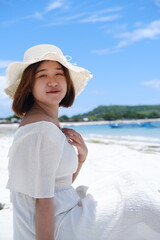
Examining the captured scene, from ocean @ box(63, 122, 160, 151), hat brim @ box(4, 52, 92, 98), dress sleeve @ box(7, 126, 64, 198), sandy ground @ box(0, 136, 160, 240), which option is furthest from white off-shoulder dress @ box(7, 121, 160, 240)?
ocean @ box(63, 122, 160, 151)

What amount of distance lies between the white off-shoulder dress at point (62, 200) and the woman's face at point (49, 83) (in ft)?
0.94

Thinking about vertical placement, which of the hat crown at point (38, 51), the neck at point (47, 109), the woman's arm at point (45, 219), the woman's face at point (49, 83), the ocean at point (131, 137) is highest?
the hat crown at point (38, 51)

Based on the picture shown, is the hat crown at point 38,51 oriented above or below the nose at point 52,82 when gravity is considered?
above

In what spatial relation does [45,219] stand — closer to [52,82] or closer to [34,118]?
[34,118]

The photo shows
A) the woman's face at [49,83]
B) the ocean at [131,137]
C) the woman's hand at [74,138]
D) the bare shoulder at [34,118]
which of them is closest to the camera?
the bare shoulder at [34,118]

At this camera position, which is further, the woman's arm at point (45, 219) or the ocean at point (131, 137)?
the ocean at point (131, 137)

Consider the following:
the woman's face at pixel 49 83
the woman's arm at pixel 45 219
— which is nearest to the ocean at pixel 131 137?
the woman's face at pixel 49 83

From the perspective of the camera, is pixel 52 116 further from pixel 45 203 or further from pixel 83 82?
pixel 45 203

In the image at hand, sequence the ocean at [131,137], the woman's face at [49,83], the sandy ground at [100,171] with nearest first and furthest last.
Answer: the woman's face at [49,83], the sandy ground at [100,171], the ocean at [131,137]

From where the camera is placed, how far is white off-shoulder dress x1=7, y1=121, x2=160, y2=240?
1594 millimetres

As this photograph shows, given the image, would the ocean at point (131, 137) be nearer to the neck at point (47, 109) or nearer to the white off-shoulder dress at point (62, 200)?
the neck at point (47, 109)

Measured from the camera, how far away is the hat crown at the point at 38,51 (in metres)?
1.86

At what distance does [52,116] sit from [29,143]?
1.51 ft

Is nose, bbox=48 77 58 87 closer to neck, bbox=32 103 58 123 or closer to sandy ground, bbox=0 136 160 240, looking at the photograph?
neck, bbox=32 103 58 123
